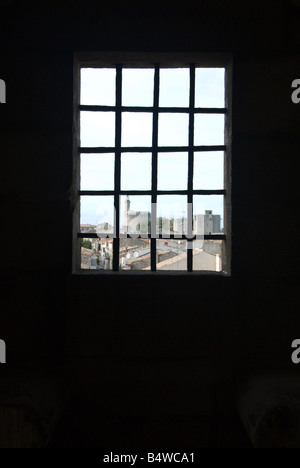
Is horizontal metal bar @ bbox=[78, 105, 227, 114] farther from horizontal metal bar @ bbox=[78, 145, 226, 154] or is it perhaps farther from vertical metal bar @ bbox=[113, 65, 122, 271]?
horizontal metal bar @ bbox=[78, 145, 226, 154]

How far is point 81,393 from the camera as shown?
178cm

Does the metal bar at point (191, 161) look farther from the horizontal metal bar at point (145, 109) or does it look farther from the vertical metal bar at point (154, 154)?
Answer: the vertical metal bar at point (154, 154)

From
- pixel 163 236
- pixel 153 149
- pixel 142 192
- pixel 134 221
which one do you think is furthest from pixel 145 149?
pixel 163 236

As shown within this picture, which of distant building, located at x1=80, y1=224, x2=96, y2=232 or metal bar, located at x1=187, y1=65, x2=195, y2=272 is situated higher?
metal bar, located at x1=187, y1=65, x2=195, y2=272

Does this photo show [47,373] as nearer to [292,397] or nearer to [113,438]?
[113,438]

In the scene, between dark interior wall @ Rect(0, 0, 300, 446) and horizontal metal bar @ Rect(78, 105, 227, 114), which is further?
horizontal metal bar @ Rect(78, 105, 227, 114)

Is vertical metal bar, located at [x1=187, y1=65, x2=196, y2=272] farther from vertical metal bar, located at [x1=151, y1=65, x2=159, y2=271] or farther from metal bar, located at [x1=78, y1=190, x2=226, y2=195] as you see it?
vertical metal bar, located at [x1=151, y1=65, x2=159, y2=271]

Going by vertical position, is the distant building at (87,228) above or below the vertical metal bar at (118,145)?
below

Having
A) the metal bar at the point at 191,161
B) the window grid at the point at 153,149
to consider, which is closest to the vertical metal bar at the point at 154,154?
the window grid at the point at 153,149

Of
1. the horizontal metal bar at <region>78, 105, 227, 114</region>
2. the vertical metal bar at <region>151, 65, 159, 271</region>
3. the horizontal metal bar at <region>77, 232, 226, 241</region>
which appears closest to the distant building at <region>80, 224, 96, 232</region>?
the horizontal metal bar at <region>77, 232, 226, 241</region>

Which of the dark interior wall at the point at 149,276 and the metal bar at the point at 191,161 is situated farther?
the metal bar at the point at 191,161

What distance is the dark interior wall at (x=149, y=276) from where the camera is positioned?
1.79 m

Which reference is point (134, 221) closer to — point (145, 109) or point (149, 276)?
point (149, 276)

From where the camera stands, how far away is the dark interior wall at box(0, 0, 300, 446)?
5.86 feet
